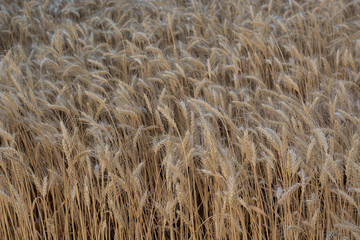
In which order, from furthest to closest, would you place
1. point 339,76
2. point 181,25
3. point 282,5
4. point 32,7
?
1. point 32,7
2. point 282,5
3. point 181,25
4. point 339,76

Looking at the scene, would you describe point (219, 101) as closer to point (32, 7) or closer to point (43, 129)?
point (43, 129)

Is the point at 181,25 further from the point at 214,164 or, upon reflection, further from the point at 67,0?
the point at 214,164

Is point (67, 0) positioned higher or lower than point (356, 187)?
higher

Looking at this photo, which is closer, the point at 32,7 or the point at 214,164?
the point at 214,164

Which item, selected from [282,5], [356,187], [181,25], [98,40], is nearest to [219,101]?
[356,187]

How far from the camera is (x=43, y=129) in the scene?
74.6 inches

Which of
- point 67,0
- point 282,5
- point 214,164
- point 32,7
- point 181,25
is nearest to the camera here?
point 214,164

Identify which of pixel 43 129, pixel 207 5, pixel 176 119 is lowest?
pixel 176 119

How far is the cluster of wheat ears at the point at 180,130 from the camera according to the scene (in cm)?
150

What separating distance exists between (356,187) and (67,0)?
3.65 metres

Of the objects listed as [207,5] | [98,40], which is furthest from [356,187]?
[207,5]

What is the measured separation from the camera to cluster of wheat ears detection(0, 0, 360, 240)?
150 cm

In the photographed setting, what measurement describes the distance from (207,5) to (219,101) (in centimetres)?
198

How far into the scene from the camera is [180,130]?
211 cm
